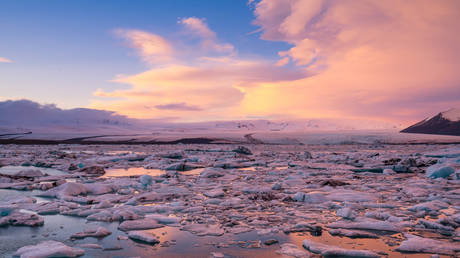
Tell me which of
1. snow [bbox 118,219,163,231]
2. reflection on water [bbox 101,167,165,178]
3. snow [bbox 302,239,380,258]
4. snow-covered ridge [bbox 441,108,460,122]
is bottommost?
reflection on water [bbox 101,167,165,178]

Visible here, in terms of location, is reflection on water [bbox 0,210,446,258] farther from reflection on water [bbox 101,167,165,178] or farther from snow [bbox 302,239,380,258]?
reflection on water [bbox 101,167,165,178]

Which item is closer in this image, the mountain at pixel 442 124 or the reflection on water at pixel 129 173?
the reflection on water at pixel 129 173

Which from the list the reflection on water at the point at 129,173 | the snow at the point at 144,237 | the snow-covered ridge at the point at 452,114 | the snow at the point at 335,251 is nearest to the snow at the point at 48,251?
the snow at the point at 144,237

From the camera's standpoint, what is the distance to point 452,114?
150 feet

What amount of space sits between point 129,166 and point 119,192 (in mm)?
5689

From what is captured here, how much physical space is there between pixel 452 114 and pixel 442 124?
1.96 metres

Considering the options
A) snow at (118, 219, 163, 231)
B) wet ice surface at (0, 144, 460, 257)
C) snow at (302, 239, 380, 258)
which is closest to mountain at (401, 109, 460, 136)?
wet ice surface at (0, 144, 460, 257)

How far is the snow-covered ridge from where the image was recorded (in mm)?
44531

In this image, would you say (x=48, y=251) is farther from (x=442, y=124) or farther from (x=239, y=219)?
(x=442, y=124)

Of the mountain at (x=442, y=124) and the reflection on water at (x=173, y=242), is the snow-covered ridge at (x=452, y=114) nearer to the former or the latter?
the mountain at (x=442, y=124)

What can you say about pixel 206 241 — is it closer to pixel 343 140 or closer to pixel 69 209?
pixel 69 209

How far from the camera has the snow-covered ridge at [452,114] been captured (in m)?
44.5

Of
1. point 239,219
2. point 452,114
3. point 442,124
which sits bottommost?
point 239,219

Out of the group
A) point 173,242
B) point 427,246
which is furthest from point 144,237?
point 427,246
